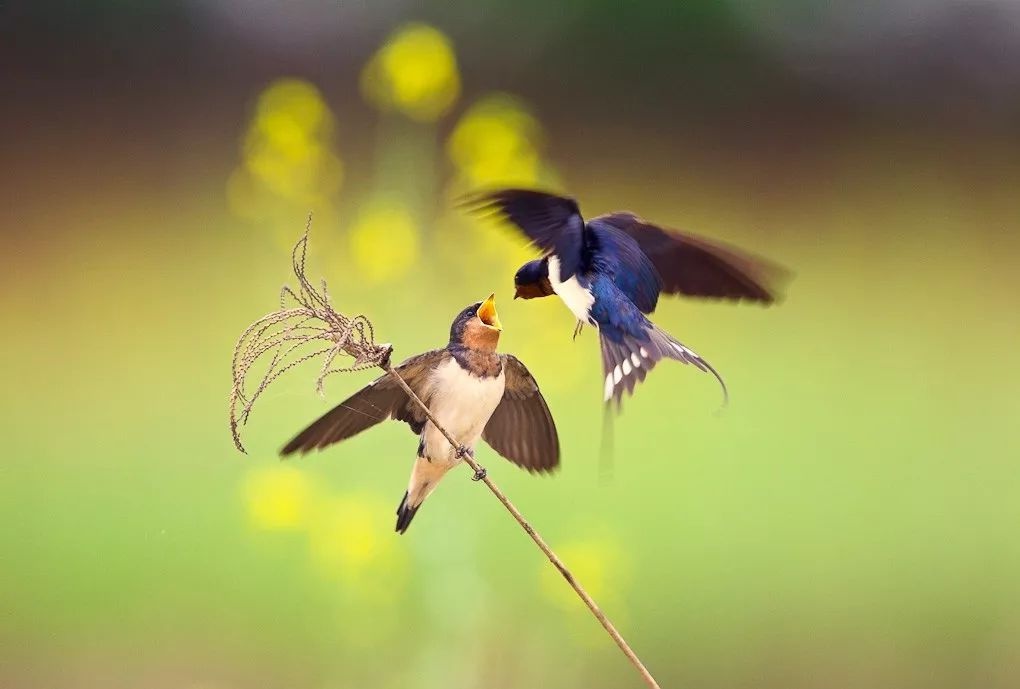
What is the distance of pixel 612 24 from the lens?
159cm

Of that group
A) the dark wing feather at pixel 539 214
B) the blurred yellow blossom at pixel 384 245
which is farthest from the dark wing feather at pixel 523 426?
the blurred yellow blossom at pixel 384 245

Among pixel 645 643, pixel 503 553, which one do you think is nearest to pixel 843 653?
pixel 645 643

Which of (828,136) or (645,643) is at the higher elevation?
(828,136)

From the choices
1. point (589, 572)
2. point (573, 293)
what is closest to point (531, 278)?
point (573, 293)

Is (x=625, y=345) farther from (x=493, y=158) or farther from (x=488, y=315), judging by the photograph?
(x=493, y=158)

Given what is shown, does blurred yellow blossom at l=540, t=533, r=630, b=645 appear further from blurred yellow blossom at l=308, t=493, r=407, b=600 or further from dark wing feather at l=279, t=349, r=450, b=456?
dark wing feather at l=279, t=349, r=450, b=456

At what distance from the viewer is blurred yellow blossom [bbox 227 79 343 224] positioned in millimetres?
884

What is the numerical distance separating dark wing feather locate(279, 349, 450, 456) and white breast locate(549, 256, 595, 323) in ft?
0.24

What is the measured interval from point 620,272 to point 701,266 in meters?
0.05

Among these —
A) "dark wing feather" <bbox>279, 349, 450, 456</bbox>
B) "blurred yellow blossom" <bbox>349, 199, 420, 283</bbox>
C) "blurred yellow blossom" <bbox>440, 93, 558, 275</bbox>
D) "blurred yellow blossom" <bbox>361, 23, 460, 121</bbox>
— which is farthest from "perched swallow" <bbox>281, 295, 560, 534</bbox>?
"blurred yellow blossom" <bbox>361, 23, 460, 121</bbox>

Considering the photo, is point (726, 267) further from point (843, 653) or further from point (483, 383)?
point (843, 653)

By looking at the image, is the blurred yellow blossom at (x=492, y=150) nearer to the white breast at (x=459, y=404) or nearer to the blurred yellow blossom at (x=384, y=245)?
the blurred yellow blossom at (x=384, y=245)

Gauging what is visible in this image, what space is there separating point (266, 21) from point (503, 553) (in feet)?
2.66

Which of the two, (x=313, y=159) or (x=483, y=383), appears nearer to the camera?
(x=483, y=383)
